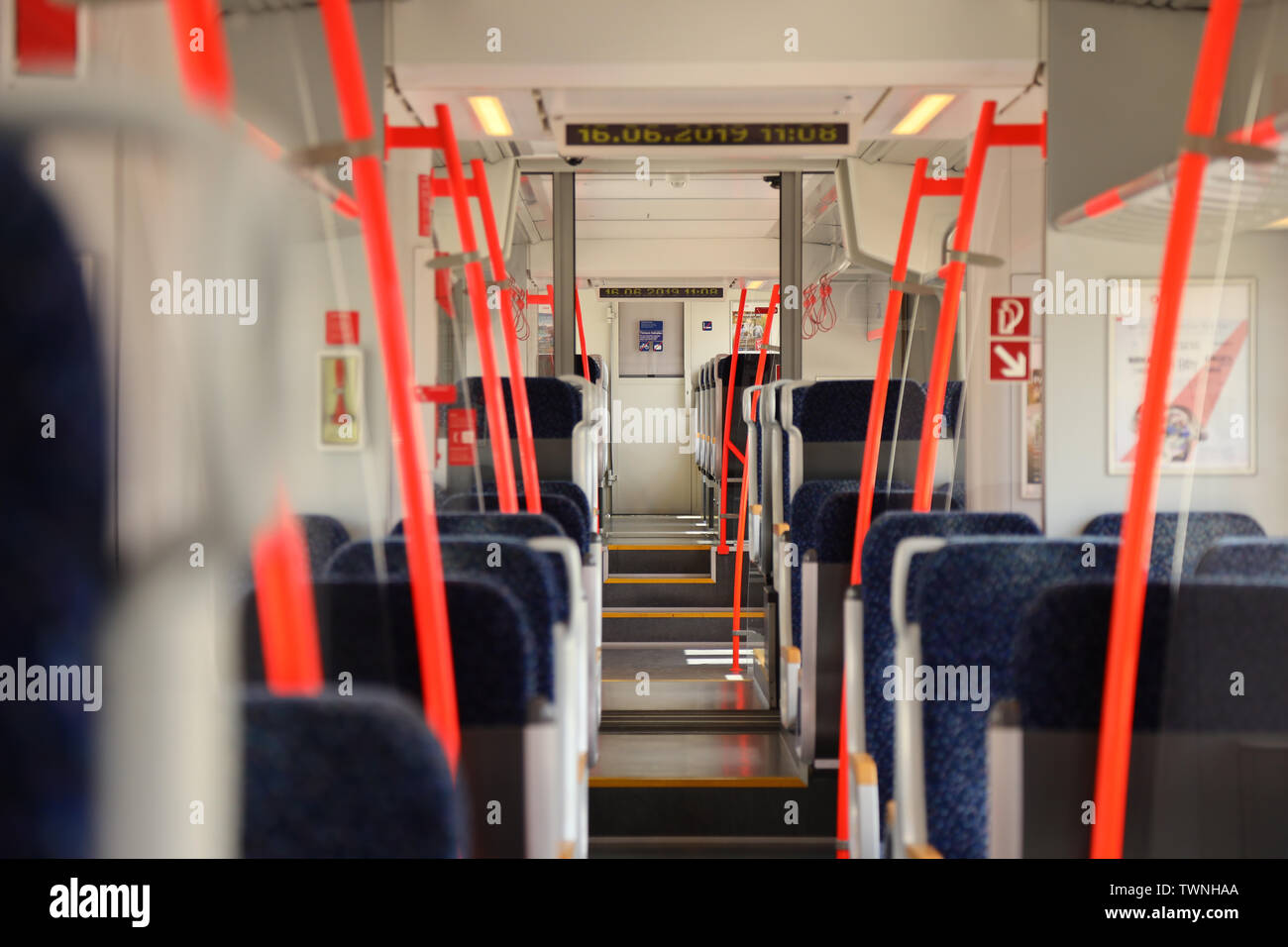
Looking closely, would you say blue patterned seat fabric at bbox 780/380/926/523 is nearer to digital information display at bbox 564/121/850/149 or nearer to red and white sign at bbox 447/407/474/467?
digital information display at bbox 564/121/850/149

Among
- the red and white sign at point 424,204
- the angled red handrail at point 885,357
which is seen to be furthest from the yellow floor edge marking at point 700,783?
the red and white sign at point 424,204

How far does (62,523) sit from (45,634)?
→ 70 millimetres

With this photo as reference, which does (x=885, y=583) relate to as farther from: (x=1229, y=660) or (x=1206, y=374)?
(x=1229, y=660)

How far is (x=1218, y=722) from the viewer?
102 cm

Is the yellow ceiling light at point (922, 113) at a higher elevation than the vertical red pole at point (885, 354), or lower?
higher

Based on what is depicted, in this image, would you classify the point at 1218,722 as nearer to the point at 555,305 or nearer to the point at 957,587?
the point at 957,587

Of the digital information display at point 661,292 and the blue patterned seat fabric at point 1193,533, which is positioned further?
the digital information display at point 661,292

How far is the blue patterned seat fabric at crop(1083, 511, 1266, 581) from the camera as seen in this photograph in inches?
56.1

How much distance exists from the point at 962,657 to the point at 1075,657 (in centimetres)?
26

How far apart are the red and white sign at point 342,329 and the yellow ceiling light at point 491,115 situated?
1338 mm

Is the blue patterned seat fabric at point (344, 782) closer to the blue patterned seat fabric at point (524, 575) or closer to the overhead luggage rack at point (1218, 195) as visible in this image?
the blue patterned seat fabric at point (524, 575)

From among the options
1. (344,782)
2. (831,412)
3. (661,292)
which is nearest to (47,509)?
(344,782)

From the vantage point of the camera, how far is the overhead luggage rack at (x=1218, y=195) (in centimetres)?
116
